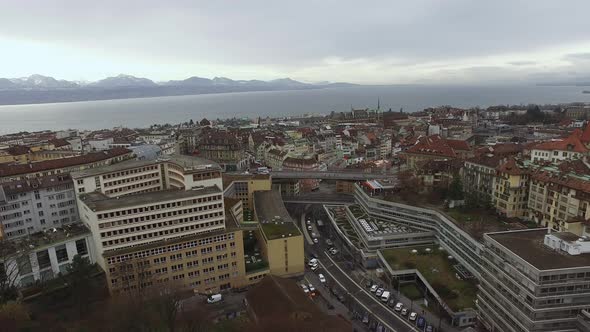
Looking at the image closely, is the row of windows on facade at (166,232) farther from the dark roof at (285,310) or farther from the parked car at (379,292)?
the parked car at (379,292)

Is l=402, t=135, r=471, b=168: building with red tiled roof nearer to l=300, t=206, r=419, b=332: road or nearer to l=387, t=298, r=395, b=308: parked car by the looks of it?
l=300, t=206, r=419, b=332: road

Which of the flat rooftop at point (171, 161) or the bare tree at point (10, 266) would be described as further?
the flat rooftop at point (171, 161)

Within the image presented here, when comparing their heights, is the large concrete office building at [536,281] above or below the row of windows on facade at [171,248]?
above

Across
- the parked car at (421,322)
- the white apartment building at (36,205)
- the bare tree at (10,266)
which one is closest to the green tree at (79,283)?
the bare tree at (10,266)

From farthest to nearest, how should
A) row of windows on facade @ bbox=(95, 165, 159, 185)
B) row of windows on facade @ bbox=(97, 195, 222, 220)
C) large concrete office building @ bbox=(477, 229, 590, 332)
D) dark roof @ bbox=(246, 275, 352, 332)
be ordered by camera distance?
row of windows on facade @ bbox=(95, 165, 159, 185) < row of windows on facade @ bbox=(97, 195, 222, 220) < dark roof @ bbox=(246, 275, 352, 332) < large concrete office building @ bbox=(477, 229, 590, 332)

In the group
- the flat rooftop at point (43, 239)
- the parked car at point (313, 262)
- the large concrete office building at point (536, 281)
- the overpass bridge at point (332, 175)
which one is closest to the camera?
the large concrete office building at point (536, 281)

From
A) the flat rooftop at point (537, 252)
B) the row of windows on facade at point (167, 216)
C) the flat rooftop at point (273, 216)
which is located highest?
the flat rooftop at point (537, 252)

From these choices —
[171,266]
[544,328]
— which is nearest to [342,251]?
[171,266]

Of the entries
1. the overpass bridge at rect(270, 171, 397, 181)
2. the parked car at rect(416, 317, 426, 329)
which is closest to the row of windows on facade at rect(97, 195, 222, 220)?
the parked car at rect(416, 317, 426, 329)
